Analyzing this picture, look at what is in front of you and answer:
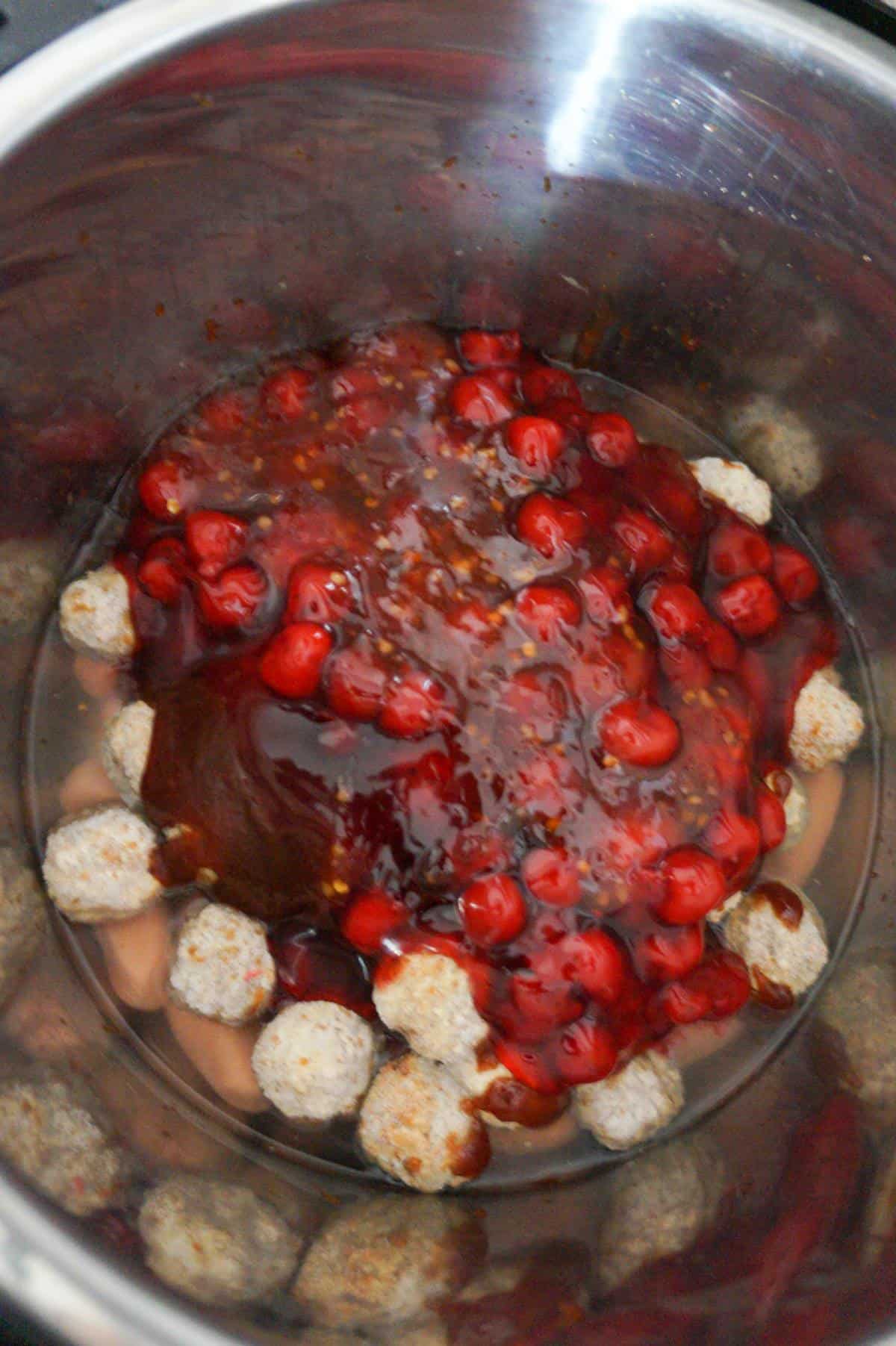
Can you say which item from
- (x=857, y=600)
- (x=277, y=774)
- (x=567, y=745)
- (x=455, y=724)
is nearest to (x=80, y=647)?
(x=277, y=774)

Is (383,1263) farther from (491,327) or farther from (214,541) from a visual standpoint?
(491,327)

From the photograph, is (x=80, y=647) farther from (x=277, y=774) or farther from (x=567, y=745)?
(x=567, y=745)

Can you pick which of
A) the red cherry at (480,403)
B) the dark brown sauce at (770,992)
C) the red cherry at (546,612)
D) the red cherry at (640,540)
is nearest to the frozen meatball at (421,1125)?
the dark brown sauce at (770,992)

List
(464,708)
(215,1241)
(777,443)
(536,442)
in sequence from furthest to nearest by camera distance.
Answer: (777,443) → (536,442) → (464,708) → (215,1241)

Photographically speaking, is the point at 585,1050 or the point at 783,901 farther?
the point at 783,901

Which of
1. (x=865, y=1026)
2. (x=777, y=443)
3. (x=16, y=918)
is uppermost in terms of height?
(x=777, y=443)

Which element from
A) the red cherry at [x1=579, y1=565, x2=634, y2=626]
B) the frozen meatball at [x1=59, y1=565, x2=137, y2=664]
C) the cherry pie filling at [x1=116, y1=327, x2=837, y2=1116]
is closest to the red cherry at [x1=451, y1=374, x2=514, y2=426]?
the cherry pie filling at [x1=116, y1=327, x2=837, y2=1116]

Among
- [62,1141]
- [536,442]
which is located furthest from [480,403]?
[62,1141]
